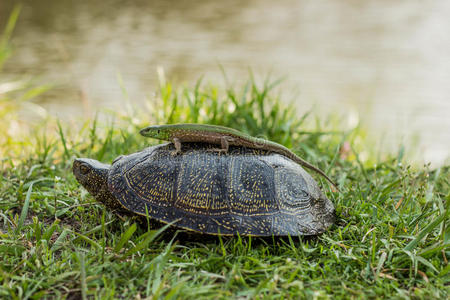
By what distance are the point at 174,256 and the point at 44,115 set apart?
521 centimetres

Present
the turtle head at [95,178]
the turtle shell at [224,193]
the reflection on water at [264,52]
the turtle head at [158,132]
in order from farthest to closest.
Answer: the reflection on water at [264,52] < the turtle head at [158,132] < the turtle head at [95,178] < the turtle shell at [224,193]

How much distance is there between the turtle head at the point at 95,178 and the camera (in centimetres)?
333

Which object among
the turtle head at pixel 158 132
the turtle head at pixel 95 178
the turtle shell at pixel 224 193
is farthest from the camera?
the turtle head at pixel 158 132

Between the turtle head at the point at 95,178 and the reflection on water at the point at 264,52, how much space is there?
420 centimetres

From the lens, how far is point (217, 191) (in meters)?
3.09

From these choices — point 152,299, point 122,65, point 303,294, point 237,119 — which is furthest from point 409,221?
point 122,65

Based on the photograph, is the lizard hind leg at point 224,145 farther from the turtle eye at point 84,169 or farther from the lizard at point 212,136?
the turtle eye at point 84,169

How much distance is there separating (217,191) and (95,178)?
3.49ft

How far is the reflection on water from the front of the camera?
28.2ft

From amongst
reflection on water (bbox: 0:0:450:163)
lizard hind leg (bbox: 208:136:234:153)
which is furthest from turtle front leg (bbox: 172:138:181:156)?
reflection on water (bbox: 0:0:450:163)

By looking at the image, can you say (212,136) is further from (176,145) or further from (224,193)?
(224,193)

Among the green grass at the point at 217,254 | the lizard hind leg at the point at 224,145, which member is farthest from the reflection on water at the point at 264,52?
the lizard hind leg at the point at 224,145

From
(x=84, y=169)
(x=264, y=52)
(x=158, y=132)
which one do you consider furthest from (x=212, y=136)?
(x=264, y=52)

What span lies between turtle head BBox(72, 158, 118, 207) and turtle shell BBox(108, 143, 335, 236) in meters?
0.09
